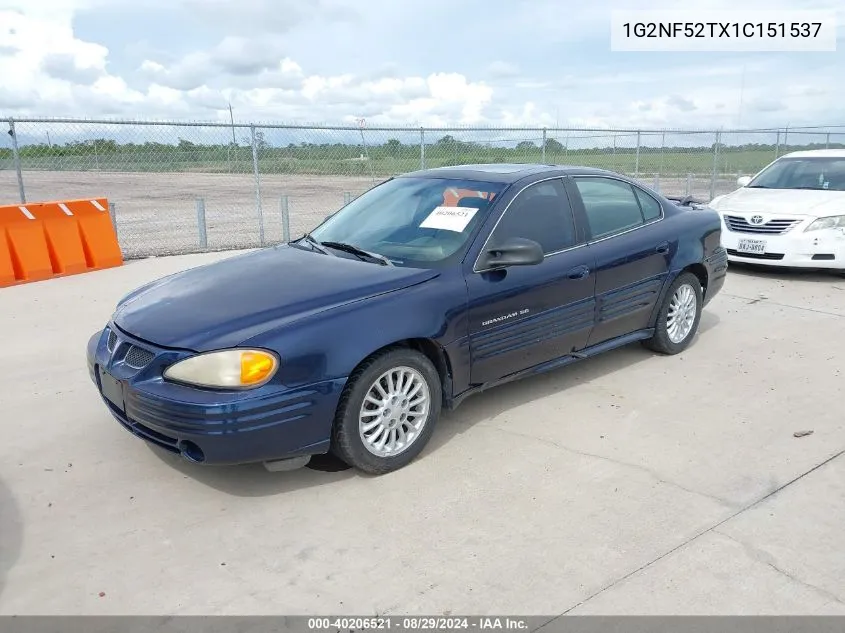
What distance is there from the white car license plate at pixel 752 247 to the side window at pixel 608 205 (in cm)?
402

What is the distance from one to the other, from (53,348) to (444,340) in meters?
3.77

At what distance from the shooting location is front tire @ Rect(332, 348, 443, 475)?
3580mm

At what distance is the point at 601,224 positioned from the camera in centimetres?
500

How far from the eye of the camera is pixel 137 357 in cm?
356

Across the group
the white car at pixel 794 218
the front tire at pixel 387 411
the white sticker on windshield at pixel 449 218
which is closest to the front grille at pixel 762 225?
the white car at pixel 794 218

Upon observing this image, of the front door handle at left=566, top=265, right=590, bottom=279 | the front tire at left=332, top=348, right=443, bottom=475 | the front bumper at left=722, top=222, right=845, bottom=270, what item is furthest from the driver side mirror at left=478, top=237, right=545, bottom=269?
the front bumper at left=722, top=222, right=845, bottom=270

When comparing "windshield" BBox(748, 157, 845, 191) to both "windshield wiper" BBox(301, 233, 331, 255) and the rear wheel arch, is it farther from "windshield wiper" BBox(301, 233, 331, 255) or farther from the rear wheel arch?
"windshield wiper" BBox(301, 233, 331, 255)

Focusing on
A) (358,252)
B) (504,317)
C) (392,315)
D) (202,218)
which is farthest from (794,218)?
(202,218)

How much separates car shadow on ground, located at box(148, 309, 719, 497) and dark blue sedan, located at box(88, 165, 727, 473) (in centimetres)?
20

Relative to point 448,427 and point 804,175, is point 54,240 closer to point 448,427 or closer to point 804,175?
point 448,427

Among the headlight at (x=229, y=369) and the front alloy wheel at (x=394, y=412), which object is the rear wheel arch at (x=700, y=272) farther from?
the headlight at (x=229, y=369)

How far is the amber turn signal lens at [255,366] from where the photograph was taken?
3305mm

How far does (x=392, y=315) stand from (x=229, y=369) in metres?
0.87

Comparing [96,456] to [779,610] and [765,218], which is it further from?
[765,218]
